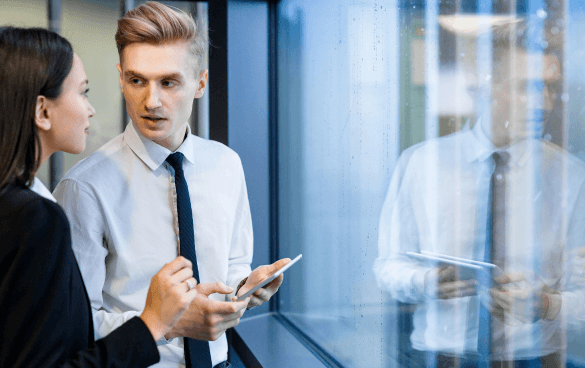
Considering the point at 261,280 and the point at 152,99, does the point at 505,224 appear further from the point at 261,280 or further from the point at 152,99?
the point at 152,99

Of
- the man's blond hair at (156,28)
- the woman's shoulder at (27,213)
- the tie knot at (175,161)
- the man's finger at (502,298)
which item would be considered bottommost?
the man's finger at (502,298)

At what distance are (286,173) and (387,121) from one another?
4.00ft

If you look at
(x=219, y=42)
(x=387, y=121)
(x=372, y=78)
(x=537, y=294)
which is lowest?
(x=537, y=294)

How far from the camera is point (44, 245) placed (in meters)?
0.70

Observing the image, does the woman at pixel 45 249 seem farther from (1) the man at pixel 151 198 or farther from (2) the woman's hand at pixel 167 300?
(1) the man at pixel 151 198

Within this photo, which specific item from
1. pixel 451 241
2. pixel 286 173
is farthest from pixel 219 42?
pixel 451 241

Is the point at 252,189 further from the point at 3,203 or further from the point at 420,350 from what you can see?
the point at 3,203

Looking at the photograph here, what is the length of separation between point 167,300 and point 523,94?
86cm

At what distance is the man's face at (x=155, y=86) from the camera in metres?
1.27

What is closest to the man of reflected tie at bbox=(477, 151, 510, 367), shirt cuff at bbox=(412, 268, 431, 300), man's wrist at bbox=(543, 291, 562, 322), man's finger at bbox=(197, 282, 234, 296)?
man's finger at bbox=(197, 282, 234, 296)

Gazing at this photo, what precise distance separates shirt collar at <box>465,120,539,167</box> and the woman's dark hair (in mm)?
941

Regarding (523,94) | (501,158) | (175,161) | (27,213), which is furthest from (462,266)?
(27,213)

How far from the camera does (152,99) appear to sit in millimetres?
1254

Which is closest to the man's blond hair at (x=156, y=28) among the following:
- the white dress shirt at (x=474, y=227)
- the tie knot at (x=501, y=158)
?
the white dress shirt at (x=474, y=227)
